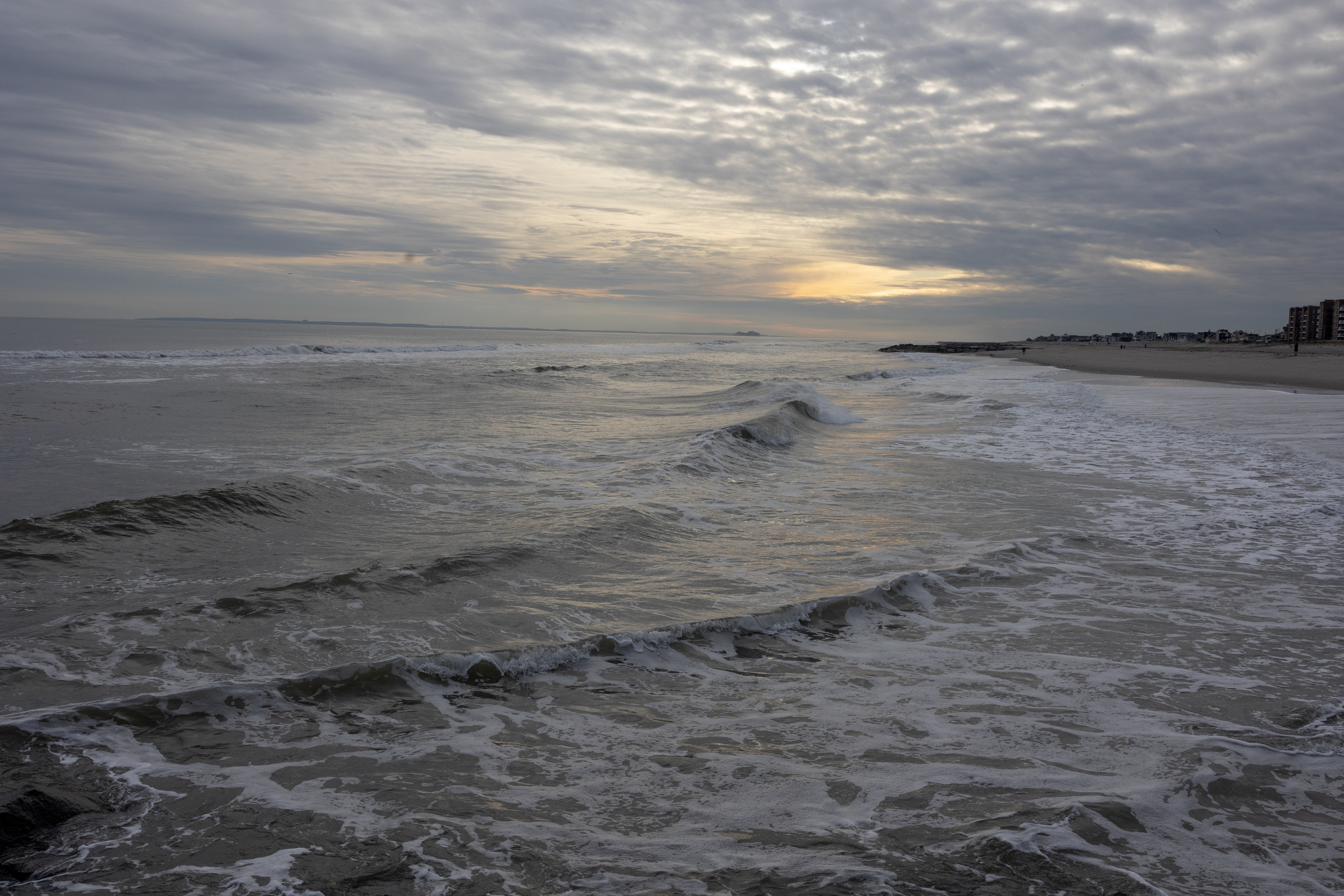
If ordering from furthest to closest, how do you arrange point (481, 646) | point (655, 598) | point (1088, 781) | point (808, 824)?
point (655, 598) → point (481, 646) → point (1088, 781) → point (808, 824)

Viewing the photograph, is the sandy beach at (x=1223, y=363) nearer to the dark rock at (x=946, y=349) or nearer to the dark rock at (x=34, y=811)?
the dark rock at (x=946, y=349)

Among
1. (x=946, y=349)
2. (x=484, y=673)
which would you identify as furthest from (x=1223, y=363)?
(x=946, y=349)

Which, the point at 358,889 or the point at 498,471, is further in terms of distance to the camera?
the point at 498,471

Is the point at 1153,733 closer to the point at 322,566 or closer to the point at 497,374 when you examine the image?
the point at 322,566

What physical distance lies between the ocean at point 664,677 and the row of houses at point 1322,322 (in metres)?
148

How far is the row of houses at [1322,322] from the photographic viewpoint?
122562 mm

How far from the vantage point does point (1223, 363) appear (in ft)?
156

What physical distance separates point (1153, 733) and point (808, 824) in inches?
83.9

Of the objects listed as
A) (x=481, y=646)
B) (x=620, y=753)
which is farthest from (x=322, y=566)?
(x=620, y=753)

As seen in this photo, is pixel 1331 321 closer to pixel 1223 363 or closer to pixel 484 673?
pixel 1223 363

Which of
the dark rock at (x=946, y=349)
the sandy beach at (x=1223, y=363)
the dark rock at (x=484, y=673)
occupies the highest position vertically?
the dark rock at (x=946, y=349)

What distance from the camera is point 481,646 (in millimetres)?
4984

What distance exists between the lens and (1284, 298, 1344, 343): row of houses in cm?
12256

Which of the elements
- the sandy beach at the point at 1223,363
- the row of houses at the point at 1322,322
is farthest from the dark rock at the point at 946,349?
the row of houses at the point at 1322,322
